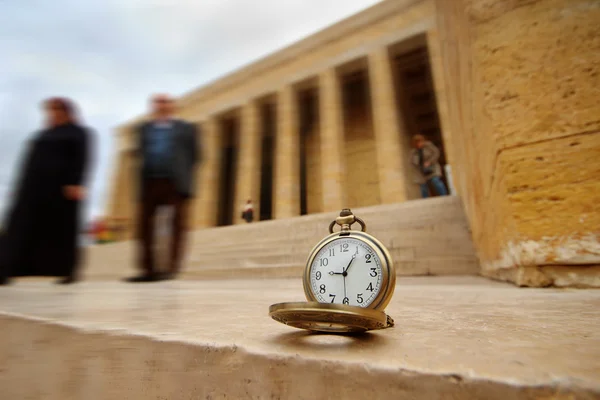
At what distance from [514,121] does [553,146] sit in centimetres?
29

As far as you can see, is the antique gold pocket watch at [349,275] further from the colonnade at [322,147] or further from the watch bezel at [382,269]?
the colonnade at [322,147]

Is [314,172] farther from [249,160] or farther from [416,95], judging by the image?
[416,95]

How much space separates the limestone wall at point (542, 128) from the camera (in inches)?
87.0

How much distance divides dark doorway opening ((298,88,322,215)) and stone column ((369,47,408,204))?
16.6 feet

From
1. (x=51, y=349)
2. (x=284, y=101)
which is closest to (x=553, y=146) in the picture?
(x=51, y=349)

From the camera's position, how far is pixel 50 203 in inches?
163

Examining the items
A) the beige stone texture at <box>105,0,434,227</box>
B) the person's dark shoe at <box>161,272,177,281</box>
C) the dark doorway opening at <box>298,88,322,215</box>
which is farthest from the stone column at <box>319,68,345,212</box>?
the person's dark shoe at <box>161,272,177,281</box>

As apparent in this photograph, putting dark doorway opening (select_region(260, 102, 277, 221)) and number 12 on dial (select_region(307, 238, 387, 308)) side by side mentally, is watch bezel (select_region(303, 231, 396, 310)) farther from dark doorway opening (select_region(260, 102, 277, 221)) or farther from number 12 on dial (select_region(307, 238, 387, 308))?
dark doorway opening (select_region(260, 102, 277, 221))

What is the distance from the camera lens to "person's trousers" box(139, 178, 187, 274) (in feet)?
14.5

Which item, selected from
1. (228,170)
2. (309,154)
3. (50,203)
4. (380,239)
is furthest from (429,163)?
(228,170)

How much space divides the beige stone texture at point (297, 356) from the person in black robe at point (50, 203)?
3191 mm

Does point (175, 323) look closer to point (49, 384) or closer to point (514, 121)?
point (49, 384)

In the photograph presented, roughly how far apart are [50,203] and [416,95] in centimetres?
1890

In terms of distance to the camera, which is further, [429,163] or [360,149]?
[360,149]
